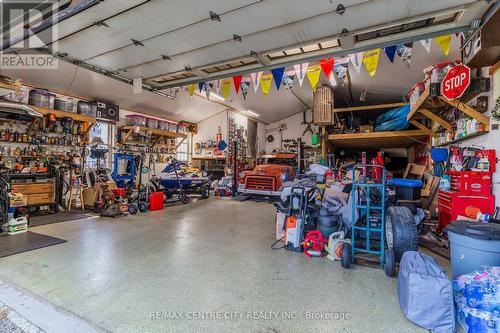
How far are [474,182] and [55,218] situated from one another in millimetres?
7553

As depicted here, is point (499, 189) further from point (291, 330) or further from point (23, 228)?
point (23, 228)

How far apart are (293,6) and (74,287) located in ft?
12.1

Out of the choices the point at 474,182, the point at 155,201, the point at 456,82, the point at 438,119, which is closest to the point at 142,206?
the point at 155,201

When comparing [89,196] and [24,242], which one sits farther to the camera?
[89,196]

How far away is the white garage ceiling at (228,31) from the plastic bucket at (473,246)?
233 centimetres

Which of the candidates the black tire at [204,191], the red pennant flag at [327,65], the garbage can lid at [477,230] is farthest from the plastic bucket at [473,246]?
the black tire at [204,191]

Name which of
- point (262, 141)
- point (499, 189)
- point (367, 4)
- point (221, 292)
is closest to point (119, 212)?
point (221, 292)

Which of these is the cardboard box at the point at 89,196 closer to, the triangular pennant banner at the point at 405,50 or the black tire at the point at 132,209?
the black tire at the point at 132,209

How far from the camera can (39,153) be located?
599 cm

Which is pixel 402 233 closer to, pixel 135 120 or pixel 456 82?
pixel 456 82

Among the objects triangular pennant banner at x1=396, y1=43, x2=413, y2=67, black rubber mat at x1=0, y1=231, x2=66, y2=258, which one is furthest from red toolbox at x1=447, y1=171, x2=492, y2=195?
→ black rubber mat at x1=0, y1=231, x2=66, y2=258

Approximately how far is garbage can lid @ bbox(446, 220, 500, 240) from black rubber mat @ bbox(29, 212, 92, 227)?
6428 millimetres

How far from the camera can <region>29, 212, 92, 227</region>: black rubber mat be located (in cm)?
495

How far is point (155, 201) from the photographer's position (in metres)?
6.52
